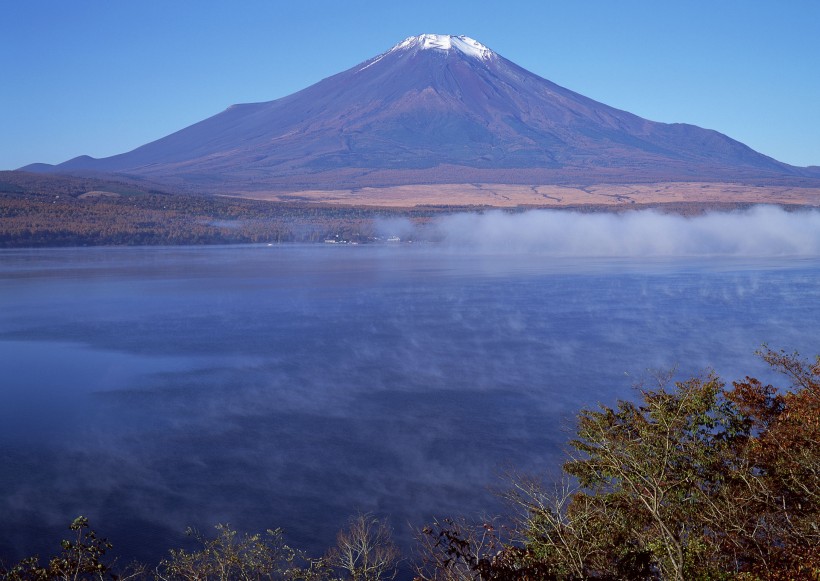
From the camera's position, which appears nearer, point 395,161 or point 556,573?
point 556,573

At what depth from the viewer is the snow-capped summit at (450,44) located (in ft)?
378

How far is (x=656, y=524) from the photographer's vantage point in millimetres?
5766

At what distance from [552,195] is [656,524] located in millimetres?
77001

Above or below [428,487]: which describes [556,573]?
above

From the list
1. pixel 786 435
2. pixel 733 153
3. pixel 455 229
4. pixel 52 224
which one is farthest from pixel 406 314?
pixel 733 153

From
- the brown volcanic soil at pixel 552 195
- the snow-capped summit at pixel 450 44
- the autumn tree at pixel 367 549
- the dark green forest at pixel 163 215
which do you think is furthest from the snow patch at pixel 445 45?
the autumn tree at pixel 367 549

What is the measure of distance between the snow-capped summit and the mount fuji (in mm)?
186

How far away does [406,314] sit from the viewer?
25.9 meters

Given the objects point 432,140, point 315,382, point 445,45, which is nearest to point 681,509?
point 315,382

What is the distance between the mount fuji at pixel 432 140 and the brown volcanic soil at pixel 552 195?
3.91 metres

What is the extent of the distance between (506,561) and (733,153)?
125 m

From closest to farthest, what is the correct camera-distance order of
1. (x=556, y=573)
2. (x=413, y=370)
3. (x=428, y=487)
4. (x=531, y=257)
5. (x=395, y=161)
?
1. (x=556, y=573)
2. (x=428, y=487)
3. (x=413, y=370)
4. (x=531, y=257)
5. (x=395, y=161)

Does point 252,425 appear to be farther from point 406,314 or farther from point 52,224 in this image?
point 52,224

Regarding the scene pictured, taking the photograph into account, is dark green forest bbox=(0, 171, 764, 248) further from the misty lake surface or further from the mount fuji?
the misty lake surface
